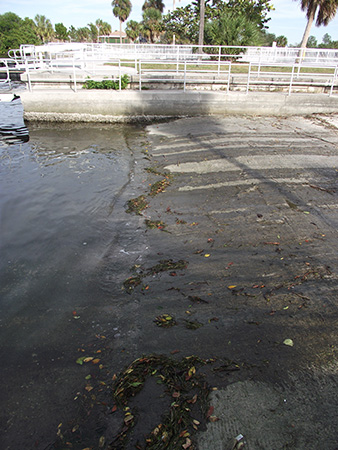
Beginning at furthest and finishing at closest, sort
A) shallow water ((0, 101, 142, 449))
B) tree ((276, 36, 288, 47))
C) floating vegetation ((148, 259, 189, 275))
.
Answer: tree ((276, 36, 288, 47)), floating vegetation ((148, 259, 189, 275)), shallow water ((0, 101, 142, 449))

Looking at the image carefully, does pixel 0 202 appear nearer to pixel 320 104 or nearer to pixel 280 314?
pixel 280 314

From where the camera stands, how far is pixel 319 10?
28469 millimetres

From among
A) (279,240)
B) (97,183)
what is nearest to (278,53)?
(97,183)

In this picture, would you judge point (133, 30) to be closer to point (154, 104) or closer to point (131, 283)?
point (154, 104)

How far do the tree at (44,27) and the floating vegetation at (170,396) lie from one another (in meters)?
105

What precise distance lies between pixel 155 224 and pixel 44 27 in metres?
107

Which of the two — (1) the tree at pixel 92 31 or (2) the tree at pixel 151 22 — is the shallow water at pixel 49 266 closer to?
(2) the tree at pixel 151 22

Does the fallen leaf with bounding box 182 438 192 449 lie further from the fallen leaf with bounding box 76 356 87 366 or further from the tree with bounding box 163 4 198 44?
the tree with bounding box 163 4 198 44

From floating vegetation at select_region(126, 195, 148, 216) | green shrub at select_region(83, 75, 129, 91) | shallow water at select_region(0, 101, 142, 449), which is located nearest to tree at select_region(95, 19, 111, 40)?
green shrub at select_region(83, 75, 129, 91)

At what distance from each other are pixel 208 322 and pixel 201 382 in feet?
2.78

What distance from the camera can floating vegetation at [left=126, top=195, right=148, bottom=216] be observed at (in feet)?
23.7

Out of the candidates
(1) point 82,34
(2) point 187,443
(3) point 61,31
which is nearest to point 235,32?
(2) point 187,443

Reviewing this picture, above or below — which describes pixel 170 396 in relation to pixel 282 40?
below

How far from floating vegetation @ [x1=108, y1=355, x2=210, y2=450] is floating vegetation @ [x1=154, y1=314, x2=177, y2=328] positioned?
0.48 m
